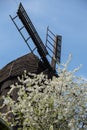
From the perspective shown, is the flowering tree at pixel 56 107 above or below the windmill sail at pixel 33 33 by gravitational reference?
below

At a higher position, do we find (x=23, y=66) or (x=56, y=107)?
(x=23, y=66)

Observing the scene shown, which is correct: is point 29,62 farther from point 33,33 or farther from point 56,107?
point 56,107

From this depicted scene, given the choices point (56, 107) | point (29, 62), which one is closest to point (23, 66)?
point (29, 62)

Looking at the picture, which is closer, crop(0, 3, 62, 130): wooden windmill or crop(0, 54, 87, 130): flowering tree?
crop(0, 54, 87, 130): flowering tree

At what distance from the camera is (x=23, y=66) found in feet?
85.9

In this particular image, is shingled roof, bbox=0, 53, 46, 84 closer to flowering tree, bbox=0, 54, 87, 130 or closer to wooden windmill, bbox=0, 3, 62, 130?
wooden windmill, bbox=0, 3, 62, 130

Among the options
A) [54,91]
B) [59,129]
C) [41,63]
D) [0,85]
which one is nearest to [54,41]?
[41,63]

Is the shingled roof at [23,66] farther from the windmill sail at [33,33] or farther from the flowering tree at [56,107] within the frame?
the flowering tree at [56,107]

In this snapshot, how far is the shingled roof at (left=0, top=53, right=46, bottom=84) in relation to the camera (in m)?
25.6

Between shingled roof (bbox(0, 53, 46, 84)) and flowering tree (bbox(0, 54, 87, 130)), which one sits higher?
shingled roof (bbox(0, 53, 46, 84))

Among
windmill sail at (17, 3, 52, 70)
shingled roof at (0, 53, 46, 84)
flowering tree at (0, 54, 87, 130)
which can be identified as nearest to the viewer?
flowering tree at (0, 54, 87, 130)

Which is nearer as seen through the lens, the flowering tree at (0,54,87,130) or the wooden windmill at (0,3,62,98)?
the flowering tree at (0,54,87,130)

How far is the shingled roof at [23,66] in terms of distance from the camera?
25625 mm

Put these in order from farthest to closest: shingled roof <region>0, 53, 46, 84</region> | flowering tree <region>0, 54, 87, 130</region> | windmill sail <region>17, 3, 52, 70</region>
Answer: shingled roof <region>0, 53, 46, 84</region>, windmill sail <region>17, 3, 52, 70</region>, flowering tree <region>0, 54, 87, 130</region>
